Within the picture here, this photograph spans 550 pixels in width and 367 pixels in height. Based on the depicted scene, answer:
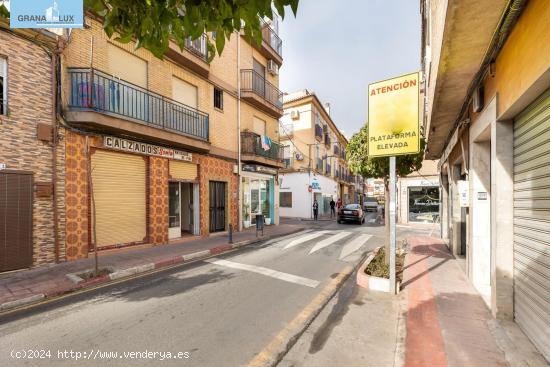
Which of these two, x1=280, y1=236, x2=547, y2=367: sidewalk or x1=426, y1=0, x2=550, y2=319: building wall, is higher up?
x1=426, y1=0, x2=550, y2=319: building wall

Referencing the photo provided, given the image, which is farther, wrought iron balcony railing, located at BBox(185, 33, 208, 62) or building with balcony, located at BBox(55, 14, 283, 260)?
wrought iron balcony railing, located at BBox(185, 33, 208, 62)

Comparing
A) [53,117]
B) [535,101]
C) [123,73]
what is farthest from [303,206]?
[535,101]

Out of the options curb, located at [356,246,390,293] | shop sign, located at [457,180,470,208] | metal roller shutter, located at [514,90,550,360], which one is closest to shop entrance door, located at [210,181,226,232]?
curb, located at [356,246,390,293]

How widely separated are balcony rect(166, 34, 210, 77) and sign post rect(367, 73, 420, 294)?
8521mm

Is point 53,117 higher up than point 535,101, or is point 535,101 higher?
point 53,117

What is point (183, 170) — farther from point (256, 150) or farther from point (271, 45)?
point (271, 45)

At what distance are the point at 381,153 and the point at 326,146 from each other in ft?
83.4

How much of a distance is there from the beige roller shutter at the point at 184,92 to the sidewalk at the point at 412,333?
33.2 feet

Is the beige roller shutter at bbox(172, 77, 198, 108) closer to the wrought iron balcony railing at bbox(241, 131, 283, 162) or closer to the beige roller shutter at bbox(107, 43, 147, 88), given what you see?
the beige roller shutter at bbox(107, 43, 147, 88)

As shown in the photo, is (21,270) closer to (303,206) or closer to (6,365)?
(6,365)

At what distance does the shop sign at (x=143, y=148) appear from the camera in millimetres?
8781

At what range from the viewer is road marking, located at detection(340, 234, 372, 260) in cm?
920

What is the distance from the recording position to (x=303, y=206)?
24.5m

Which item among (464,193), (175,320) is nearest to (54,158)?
(175,320)
